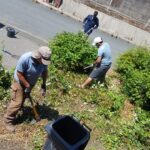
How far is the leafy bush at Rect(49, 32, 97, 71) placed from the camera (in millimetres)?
11992

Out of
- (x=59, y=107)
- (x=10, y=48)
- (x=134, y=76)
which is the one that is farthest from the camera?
(x=10, y=48)

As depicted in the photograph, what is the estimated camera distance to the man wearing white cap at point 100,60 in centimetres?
1115

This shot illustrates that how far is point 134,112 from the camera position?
37.1 ft

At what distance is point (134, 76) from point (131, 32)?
12530mm

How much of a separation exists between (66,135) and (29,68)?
1.54 m

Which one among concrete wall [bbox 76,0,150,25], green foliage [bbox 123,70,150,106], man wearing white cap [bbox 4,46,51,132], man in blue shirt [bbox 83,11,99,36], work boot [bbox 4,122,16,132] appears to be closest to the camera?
man wearing white cap [bbox 4,46,51,132]

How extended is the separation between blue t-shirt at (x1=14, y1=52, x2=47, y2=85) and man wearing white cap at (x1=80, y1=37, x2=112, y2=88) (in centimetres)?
329

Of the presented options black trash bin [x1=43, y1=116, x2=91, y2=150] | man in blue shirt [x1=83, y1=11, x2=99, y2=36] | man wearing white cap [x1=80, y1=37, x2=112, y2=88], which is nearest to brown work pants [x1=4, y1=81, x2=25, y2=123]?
black trash bin [x1=43, y1=116, x2=91, y2=150]

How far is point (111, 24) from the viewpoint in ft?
79.6

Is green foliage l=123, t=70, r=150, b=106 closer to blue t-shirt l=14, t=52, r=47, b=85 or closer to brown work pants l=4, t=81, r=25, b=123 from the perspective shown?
blue t-shirt l=14, t=52, r=47, b=85

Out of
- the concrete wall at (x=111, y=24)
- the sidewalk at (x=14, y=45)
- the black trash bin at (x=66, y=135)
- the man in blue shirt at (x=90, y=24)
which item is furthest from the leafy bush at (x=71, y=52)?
the concrete wall at (x=111, y=24)

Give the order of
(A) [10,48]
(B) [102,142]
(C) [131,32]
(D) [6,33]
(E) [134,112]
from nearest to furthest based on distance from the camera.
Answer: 1. (B) [102,142]
2. (E) [134,112]
3. (A) [10,48]
4. (D) [6,33]
5. (C) [131,32]

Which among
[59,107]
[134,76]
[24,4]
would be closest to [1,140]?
[59,107]

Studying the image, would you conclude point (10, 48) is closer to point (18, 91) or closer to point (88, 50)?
point (88, 50)
